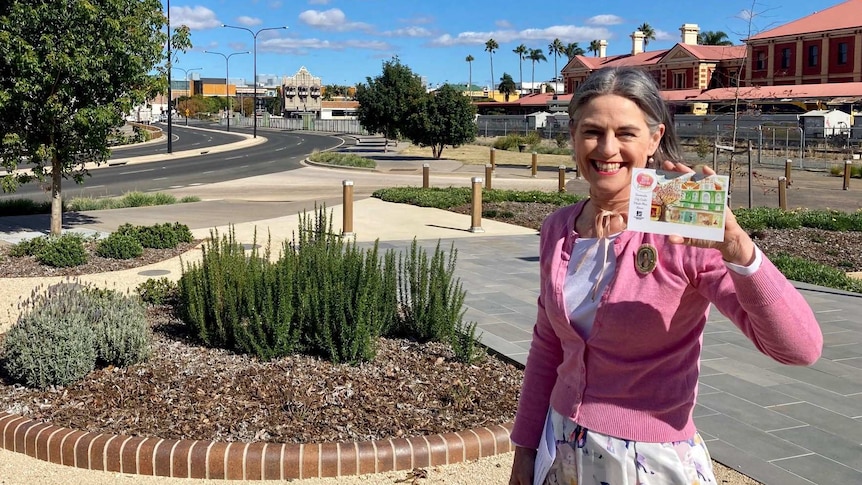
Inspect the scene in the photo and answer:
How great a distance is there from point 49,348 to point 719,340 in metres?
5.14

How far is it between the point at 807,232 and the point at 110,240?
1028 cm

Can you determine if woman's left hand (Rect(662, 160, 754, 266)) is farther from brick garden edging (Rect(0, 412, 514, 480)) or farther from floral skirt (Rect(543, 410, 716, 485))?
brick garden edging (Rect(0, 412, 514, 480))

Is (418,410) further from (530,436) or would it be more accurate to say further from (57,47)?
(57,47)

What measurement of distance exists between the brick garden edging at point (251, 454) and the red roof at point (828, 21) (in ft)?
195

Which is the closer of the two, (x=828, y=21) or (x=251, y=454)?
(x=251, y=454)

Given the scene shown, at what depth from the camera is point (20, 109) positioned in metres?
12.5

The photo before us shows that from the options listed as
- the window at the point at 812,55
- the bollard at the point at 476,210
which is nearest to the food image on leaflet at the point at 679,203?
the bollard at the point at 476,210

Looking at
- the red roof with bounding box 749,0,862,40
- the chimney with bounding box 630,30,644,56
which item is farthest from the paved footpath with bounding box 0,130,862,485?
the chimney with bounding box 630,30,644,56

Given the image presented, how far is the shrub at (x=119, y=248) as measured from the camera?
37.8 feet

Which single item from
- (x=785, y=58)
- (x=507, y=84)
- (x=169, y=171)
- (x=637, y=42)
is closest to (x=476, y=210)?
(x=169, y=171)

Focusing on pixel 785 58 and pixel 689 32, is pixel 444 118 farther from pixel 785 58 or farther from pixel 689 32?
pixel 689 32

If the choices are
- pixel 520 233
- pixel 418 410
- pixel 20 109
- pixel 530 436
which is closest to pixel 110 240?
pixel 20 109

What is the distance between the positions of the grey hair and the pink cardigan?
0.85ft

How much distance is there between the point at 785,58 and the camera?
204 feet
